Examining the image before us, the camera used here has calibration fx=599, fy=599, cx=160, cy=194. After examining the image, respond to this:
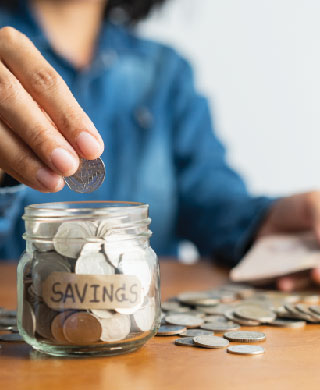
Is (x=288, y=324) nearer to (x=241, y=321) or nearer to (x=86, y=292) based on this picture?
(x=241, y=321)

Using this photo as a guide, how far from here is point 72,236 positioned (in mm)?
549

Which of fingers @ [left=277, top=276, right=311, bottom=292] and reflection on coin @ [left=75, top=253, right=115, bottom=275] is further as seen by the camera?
fingers @ [left=277, top=276, right=311, bottom=292]

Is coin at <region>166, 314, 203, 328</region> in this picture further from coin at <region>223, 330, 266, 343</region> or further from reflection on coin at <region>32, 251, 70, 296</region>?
reflection on coin at <region>32, 251, 70, 296</region>

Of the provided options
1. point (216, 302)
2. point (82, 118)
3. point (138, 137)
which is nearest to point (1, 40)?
point (82, 118)

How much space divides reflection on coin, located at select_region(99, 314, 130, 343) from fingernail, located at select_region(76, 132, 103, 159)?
0.54 feet

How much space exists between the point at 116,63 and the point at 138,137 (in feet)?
0.74

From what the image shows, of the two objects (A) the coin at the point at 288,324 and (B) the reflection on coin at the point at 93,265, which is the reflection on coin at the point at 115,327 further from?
(A) the coin at the point at 288,324

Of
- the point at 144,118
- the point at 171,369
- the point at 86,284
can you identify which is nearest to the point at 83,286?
the point at 86,284

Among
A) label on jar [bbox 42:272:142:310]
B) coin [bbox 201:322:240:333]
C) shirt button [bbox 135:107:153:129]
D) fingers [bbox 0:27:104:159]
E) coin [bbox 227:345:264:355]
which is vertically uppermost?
shirt button [bbox 135:107:153:129]

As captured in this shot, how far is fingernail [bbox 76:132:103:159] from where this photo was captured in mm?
595

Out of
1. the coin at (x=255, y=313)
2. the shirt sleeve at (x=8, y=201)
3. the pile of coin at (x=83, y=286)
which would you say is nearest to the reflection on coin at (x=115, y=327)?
the pile of coin at (x=83, y=286)

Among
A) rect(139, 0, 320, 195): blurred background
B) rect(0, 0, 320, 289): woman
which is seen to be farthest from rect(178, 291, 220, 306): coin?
rect(139, 0, 320, 195): blurred background

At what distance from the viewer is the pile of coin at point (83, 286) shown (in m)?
0.53

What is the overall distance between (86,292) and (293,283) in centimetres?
54
